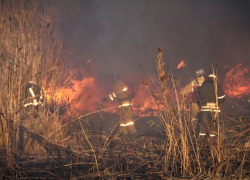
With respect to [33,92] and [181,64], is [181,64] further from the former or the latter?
[33,92]

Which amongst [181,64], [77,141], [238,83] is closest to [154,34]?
[181,64]

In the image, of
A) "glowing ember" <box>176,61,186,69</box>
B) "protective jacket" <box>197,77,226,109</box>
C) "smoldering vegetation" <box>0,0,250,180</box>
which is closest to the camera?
"smoldering vegetation" <box>0,0,250,180</box>

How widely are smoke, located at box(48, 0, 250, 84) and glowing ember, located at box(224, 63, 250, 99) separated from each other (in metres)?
0.93

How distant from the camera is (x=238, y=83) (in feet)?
41.4

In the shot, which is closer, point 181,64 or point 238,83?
point 238,83

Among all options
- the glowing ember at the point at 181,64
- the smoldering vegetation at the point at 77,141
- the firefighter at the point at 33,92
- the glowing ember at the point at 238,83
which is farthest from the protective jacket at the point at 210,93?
the glowing ember at the point at 181,64

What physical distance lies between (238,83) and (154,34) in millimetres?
6101

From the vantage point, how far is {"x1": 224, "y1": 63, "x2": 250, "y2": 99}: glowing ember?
12461mm

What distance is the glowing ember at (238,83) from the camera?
12.5 meters

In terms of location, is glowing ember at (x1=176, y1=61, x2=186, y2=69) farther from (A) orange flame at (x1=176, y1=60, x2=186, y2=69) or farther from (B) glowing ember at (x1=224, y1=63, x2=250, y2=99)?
(B) glowing ember at (x1=224, y1=63, x2=250, y2=99)

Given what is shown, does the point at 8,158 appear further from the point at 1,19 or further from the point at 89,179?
the point at 1,19

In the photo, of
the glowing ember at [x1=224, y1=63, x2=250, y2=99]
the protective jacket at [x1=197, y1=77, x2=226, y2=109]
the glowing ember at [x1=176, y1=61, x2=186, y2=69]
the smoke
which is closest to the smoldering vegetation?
the protective jacket at [x1=197, y1=77, x2=226, y2=109]

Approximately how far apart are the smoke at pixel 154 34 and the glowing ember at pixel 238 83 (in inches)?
36.7

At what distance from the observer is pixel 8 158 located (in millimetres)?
2789
